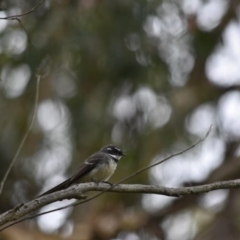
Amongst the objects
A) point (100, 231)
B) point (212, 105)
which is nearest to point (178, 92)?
point (212, 105)

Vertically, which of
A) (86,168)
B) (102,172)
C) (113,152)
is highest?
(113,152)

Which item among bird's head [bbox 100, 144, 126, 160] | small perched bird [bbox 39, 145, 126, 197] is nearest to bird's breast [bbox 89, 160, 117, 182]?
small perched bird [bbox 39, 145, 126, 197]

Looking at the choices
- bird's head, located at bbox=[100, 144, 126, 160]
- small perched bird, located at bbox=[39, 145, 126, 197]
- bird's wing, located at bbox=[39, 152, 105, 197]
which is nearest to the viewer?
bird's wing, located at bbox=[39, 152, 105, 197]

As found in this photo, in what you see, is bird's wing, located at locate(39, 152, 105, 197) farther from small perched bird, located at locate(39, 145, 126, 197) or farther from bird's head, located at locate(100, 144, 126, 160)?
bird's head, located at locate(100, 144, 126, 160)

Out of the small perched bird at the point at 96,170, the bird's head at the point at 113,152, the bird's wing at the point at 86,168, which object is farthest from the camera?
the bird's head at the point at 113,152

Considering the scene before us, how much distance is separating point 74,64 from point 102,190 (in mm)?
6602

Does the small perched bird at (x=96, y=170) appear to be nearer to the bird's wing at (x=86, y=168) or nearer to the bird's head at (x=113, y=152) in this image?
the bird's wing at (x=86, y=168)

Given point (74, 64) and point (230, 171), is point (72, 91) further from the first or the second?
point (230, 171)

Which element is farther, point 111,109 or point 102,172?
point 111,109

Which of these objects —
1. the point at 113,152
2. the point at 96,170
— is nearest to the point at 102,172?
the point at 96,170

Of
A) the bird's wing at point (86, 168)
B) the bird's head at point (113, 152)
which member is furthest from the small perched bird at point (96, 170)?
the bird's head at point (113, 152)

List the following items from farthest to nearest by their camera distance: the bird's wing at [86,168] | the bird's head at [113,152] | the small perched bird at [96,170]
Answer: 1. the bird's head at [113,152]
2. the small perched bird at [96,170]
3. the bird's wing at [86,168]

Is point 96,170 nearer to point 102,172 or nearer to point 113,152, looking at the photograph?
point 102,172

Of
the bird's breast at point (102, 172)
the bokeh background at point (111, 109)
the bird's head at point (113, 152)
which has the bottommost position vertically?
the bird's breast at point (102, 172)
